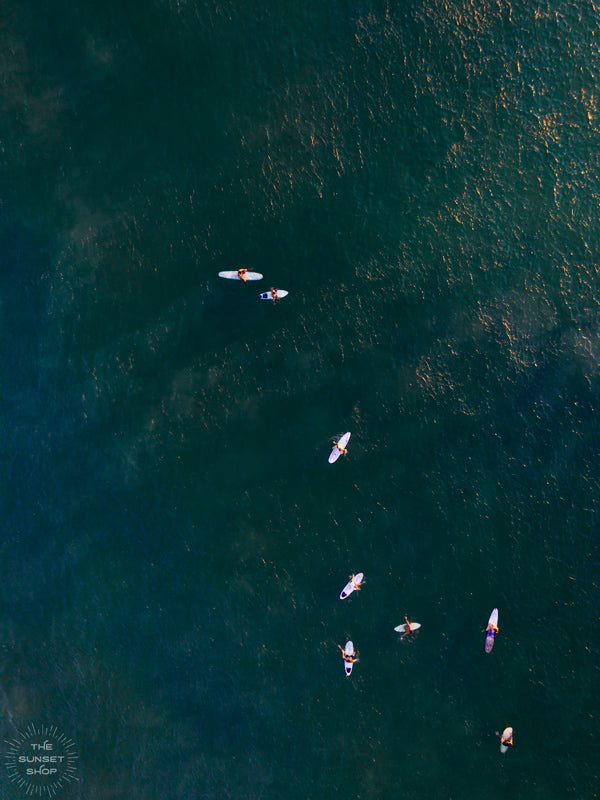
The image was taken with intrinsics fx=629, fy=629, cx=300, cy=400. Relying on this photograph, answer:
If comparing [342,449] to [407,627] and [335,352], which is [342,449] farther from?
[407,627]

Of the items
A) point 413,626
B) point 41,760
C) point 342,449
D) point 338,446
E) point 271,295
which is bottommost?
point 41,760

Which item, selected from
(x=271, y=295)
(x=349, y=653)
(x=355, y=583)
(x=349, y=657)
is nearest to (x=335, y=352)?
(x=271, y=295)

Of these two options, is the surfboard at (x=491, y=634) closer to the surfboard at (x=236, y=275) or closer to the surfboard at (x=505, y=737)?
the surfboard at (x=505, y=737)

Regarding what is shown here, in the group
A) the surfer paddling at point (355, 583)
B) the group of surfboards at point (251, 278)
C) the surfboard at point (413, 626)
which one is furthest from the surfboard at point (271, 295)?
the surfboard at point (413, 626)

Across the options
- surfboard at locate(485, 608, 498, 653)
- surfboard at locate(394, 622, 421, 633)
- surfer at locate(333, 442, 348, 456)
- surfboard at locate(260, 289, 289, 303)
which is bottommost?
surfboard at locate(485, 608, 498, 653)

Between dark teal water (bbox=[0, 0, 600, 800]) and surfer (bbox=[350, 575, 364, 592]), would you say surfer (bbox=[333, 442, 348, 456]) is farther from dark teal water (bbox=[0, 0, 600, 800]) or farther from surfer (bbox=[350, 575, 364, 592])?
surfer (bbox=[350, 575, 364, 592])

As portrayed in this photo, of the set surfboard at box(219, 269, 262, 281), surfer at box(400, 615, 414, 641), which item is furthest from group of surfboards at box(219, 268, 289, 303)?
surfer at box(400, 615, 414, 641)
